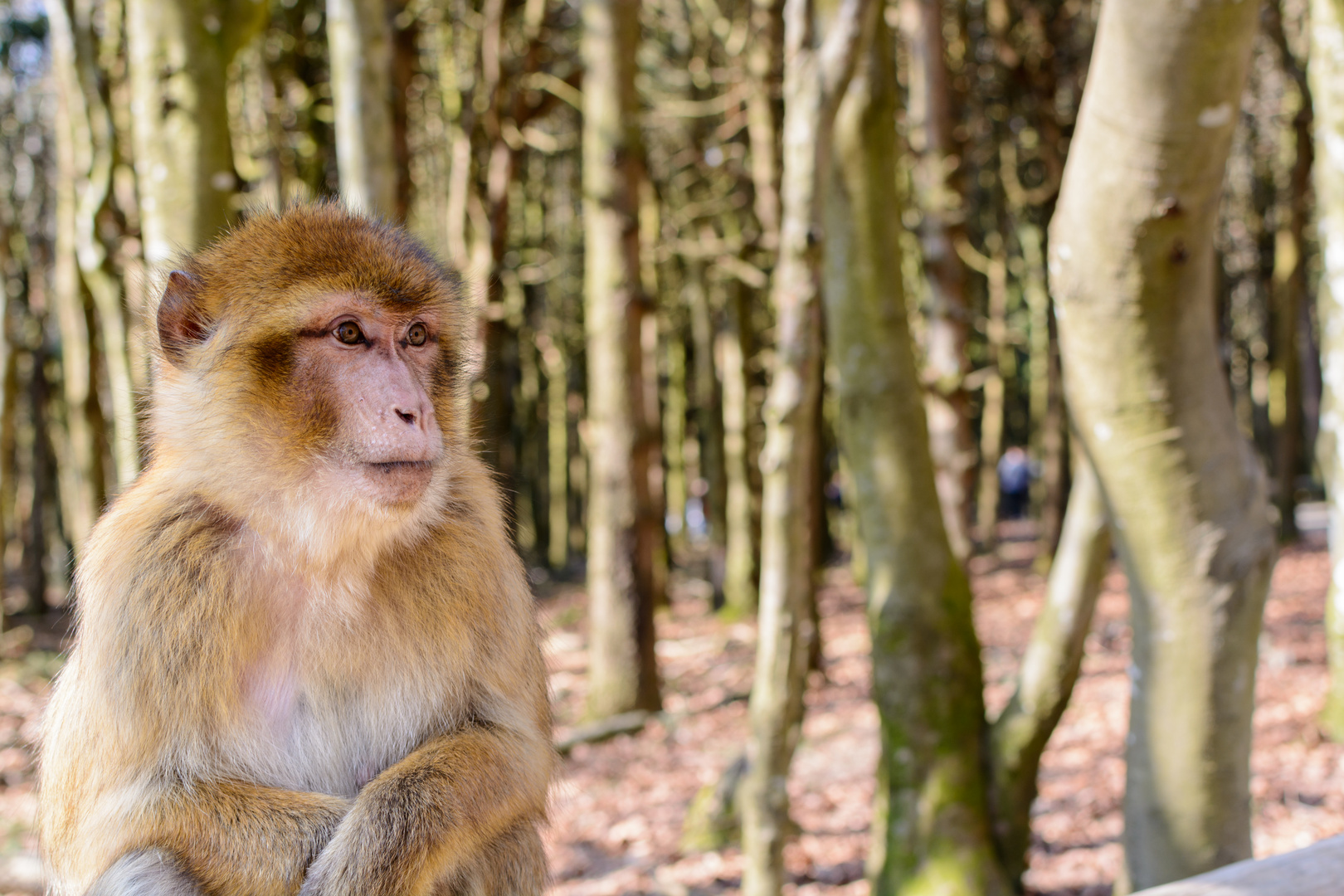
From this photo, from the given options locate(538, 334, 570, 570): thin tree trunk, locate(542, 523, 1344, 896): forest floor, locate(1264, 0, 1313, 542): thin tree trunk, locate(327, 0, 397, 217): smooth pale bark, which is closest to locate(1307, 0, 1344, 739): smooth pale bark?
locate(542, 523, 1344, 896): forest floor

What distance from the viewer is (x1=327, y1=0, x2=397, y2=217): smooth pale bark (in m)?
4.27

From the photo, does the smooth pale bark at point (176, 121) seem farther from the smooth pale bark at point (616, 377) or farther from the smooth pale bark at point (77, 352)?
the smooth pale bark at point (77, 352)

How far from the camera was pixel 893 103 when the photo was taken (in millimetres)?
4293

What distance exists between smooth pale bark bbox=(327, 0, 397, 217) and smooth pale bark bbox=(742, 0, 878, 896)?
67.4 inches

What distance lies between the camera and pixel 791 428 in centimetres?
351

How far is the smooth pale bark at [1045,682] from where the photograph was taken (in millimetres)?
3785

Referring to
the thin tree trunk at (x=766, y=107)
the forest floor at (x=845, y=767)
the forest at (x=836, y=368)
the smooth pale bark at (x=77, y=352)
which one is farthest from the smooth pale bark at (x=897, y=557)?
the smooth pale bark at (x=77, y=352)

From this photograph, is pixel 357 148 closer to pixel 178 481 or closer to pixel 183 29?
pixel 183 29

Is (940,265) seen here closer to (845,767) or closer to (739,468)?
(739,468)

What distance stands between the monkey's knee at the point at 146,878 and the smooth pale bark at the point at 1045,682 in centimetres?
283

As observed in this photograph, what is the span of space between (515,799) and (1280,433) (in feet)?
45.8

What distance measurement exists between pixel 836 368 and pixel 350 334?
2.35 metres

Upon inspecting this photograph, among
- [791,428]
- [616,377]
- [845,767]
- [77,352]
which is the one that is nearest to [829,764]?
[845,767]

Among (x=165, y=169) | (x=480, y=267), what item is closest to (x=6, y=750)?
(x=480, y=267)
